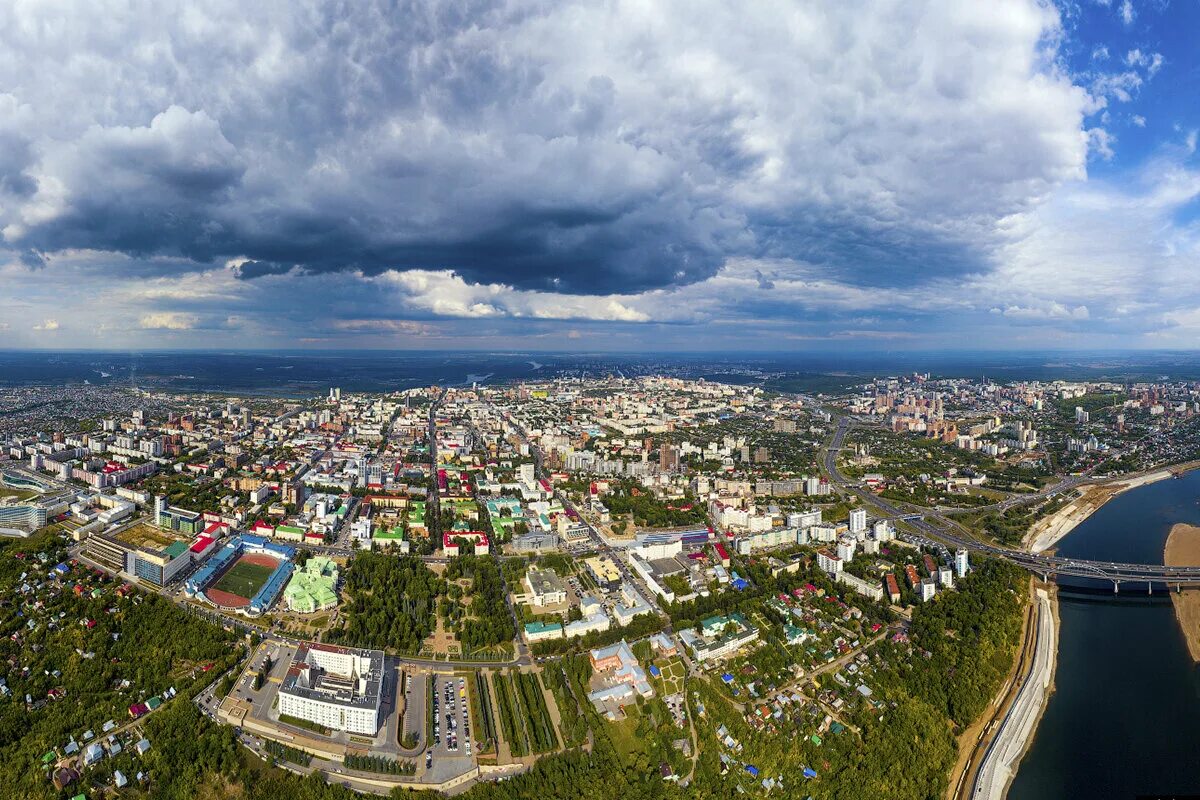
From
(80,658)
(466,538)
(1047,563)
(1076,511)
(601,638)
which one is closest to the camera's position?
(80,658)

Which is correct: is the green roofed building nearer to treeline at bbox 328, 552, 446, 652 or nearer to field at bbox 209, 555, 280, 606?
treeline at bbox 328, 552, 446, 652

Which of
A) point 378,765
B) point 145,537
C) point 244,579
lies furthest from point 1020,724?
point 145,537

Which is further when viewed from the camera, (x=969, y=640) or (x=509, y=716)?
(x=969, y=640)

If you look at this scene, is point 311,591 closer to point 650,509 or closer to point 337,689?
point 337,689

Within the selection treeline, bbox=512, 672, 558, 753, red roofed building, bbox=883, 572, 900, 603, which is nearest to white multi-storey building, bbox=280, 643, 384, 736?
treeline, bbox=512, 672, 558, 753

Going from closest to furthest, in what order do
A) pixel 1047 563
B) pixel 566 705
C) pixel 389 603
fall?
pixel 566 705, pixel 389 603, pixel 1047 563

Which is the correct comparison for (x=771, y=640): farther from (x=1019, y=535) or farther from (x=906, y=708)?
(x=1019, y=535)

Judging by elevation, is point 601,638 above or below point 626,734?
above
